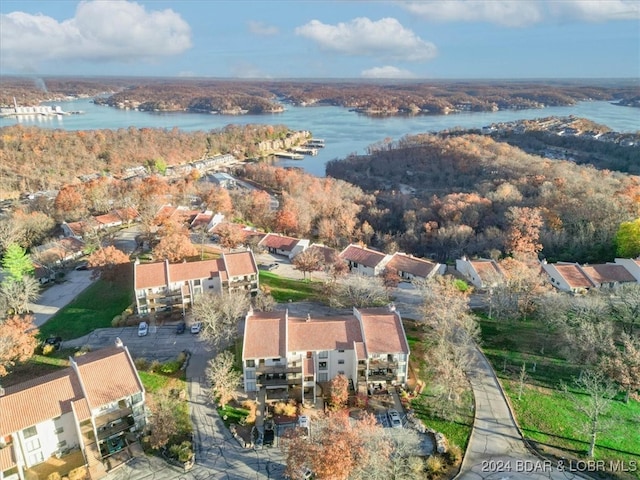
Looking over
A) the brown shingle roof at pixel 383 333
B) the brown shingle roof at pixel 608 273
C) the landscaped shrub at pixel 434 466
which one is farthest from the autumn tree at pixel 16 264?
the brown shingle roof at pixel 608 273

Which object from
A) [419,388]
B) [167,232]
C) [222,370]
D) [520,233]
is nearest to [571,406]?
[419,388]

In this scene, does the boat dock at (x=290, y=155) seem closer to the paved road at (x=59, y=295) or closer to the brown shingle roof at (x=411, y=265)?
the brown shingle roof at (x=411, y=265)

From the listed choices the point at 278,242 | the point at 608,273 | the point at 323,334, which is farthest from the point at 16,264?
the point at 608,273

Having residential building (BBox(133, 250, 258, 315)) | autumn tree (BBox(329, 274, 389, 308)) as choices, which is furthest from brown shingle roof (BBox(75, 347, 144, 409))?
autumn tree (BBox(329, 274, 389, 308))

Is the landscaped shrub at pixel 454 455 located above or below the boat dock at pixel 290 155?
below

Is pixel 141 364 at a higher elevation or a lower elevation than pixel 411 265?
lower

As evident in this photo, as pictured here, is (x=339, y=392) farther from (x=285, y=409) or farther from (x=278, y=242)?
(x=278, y=242)
